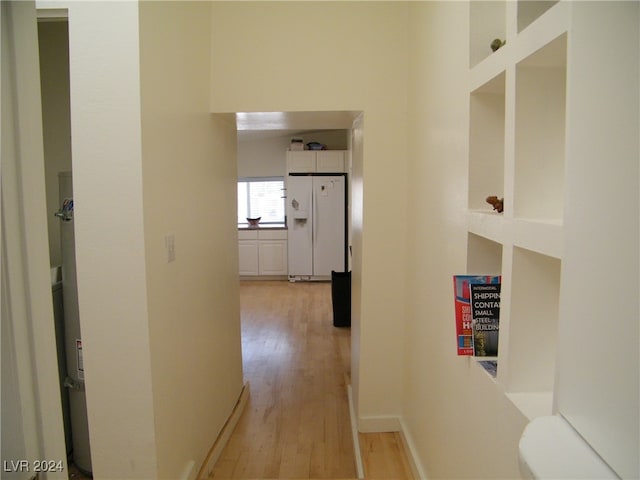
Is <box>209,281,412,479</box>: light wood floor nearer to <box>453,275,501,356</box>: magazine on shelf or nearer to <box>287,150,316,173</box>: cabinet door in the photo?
<box>453,275,501,356</box>: magazine on shelf

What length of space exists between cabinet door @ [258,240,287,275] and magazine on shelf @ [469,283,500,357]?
5.81 meters

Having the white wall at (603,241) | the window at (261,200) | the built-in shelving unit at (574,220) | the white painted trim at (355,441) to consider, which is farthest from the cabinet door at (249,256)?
the white wall at (603,241)

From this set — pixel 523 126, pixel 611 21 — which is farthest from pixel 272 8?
pixel 611 21

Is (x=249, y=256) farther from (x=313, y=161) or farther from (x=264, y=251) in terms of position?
(x=313, y=161)

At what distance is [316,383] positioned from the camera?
327 centimetres

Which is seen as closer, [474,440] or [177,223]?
[474,440]

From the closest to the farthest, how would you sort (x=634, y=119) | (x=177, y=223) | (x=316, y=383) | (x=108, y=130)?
(x=634, y=119), (x=108, y=130), (x=177, y=223), (x=316, y=383)

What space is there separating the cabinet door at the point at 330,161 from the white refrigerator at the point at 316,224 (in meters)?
0.12

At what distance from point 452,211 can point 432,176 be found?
329 mm

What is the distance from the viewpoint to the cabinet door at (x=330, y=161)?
6.59 meters

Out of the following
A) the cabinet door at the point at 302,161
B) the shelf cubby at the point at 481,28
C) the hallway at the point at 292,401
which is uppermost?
the cabinet door at the point at 302,161

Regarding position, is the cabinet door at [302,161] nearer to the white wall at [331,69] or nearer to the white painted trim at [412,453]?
the white wall at [331,69]

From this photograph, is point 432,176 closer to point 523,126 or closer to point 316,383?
point 523,126

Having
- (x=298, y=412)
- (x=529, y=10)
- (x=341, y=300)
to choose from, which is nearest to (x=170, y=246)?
(x=529, y=10)
